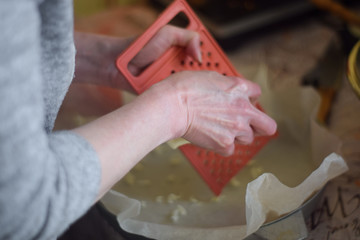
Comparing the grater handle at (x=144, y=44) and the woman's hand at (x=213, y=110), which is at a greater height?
the grater handle at (x=144, y=44)

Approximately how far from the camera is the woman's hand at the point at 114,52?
21.9 inches

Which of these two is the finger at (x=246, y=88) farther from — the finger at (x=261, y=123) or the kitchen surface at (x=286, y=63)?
the kitchen surface at (x=286, y=63)

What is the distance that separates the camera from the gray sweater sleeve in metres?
0.29

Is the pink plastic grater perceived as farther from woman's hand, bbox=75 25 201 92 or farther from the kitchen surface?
the kitchen surface

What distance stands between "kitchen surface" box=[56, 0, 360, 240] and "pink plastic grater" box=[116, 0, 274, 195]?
122mm

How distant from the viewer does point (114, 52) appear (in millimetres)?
607

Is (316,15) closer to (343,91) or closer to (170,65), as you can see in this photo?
(343,91)

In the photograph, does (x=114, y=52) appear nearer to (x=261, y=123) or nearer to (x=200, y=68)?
(x=200, y=68)

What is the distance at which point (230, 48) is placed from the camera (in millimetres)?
1031

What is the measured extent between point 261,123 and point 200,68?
0.12m

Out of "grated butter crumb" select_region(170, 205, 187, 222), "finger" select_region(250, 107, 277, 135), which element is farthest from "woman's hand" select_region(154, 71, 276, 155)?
"grated butter crumb" select_region(170, 205, 187, 222)

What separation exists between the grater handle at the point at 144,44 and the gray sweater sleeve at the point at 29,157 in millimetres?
184

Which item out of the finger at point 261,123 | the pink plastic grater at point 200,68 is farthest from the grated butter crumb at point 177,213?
the finger at point 261,123

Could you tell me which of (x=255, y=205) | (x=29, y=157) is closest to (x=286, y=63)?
(x=255, y=205)
